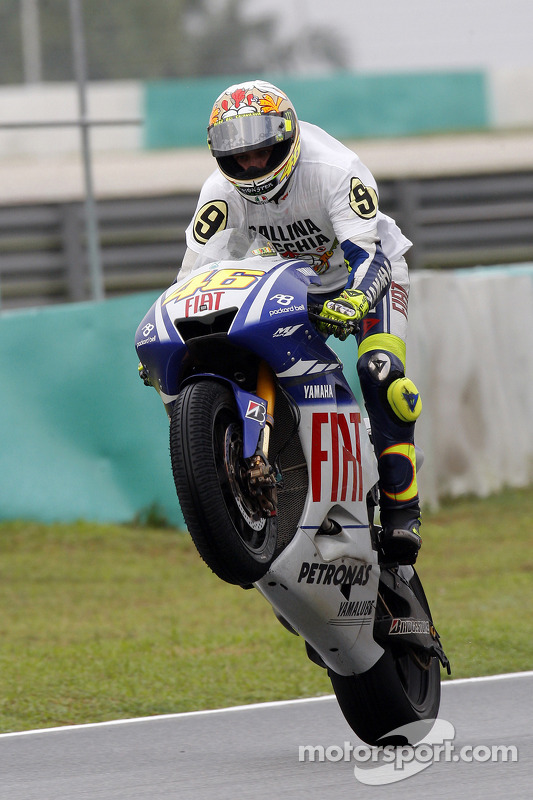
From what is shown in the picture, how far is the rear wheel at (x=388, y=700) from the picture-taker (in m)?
5.20

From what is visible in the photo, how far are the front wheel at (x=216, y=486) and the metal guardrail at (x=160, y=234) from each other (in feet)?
38.0

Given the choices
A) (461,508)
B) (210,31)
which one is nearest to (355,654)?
(461,508)

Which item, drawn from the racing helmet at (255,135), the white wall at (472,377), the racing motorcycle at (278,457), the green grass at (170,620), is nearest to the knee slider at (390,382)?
the racing motorcycle at (278,457)

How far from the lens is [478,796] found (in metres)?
4.43

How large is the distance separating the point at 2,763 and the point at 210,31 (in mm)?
29328

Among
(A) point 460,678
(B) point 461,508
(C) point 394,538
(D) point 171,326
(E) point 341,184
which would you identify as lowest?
(B) point 461,508

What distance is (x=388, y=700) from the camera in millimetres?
5195

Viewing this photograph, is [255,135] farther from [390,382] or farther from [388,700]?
[388,700]

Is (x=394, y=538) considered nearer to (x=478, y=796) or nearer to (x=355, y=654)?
(x=355, y=654)

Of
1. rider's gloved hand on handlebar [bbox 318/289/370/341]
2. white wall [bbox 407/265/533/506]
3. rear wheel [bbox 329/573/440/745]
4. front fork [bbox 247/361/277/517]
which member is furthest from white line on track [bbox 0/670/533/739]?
white wall [bbox 407/265/533/506]
